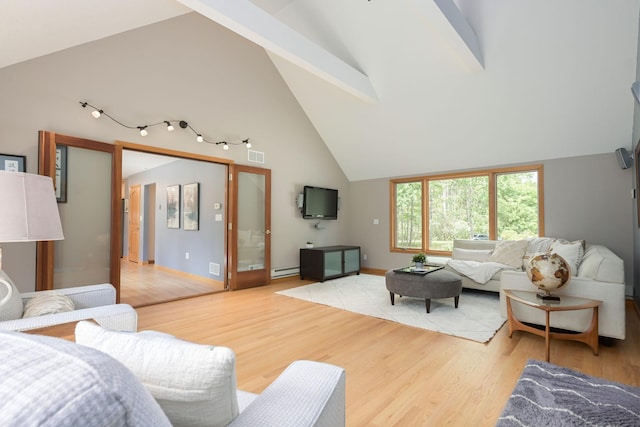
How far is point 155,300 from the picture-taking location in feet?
14.4

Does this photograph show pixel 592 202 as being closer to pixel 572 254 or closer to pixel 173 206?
pixel 572 254

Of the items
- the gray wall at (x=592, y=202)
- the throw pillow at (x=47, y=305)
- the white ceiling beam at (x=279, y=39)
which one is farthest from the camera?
the gray wall at (x=592, y=202)

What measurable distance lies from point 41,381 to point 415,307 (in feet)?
13.3

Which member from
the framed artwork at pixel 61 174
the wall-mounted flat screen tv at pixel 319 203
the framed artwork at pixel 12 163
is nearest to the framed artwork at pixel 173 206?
the wall-mounted flat screen tv at pixel 319 203

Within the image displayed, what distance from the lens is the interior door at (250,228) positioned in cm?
507

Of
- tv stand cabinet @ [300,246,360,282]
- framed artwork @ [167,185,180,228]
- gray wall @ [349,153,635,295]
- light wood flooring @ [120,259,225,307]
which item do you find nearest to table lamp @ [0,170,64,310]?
light wood flooring @ [120,259,225,307]

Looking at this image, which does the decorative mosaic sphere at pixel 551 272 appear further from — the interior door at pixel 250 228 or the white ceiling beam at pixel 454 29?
the interior door at pixel 250 228

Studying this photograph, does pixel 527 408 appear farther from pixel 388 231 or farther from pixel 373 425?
pixel 388 231

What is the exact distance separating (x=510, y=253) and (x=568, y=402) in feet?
10.2

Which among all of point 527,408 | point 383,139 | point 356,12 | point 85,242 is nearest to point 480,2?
point 356,12

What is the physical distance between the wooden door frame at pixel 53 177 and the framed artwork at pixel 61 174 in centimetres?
7

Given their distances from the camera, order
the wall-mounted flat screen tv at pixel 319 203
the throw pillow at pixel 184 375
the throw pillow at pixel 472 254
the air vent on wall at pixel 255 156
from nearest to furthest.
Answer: the throw pillow at pixel 184 375 → the throw pillow at pixel 472 254 → the air vent on wall at pixel 255 156 → the wall-mounted flat screen tv at pixel 319 203

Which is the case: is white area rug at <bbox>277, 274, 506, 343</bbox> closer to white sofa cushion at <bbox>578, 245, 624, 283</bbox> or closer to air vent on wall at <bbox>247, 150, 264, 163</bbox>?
white sofa cushion at <bbox>578, 245, 624, 283</bbox>

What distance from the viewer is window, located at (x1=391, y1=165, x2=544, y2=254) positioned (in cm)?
523
